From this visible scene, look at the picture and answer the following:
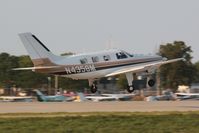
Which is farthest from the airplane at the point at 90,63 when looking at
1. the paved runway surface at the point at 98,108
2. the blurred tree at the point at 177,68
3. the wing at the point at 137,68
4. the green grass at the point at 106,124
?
the blurred tree at the point at 177,68

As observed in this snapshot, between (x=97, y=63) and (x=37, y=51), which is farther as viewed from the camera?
(x=97, y=63)

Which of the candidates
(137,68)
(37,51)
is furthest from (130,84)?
(37,51)

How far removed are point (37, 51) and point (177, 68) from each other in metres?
→ 103

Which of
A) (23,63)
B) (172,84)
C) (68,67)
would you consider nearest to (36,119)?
(68,67)

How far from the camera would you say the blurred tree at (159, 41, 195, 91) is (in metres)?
154

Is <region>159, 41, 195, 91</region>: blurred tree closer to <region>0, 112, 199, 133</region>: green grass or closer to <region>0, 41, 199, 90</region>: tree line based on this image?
<region>0, 41, 199, 90</region>: tree line

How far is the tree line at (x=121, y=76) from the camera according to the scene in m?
157

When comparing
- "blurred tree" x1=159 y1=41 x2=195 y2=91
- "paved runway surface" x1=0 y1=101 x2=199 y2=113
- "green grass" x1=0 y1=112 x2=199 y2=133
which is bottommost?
"green grass" x1=0 y1=112 x2=199 y2=133

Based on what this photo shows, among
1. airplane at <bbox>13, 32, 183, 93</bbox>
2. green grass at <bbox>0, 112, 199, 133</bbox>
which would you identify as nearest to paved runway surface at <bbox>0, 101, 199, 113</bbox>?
airplane at <bbox>13, 32, 183, 93</bbox>

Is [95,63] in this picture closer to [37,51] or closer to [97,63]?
[97,63]

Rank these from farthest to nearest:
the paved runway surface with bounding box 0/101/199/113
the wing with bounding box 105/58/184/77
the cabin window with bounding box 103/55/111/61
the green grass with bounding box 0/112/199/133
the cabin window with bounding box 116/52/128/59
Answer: the wing with bounding box 105/58/184/77, the cabin window with bounding box 116/52/128/59, the cabin window with bounding box 103/55/111/61, the paved runway surface with bounding box 0/101/199/113, the green grass with bounding box 0/112/199/133

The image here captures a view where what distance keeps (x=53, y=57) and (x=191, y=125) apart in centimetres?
2256

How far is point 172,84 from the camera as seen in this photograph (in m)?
162

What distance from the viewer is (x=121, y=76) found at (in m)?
163
